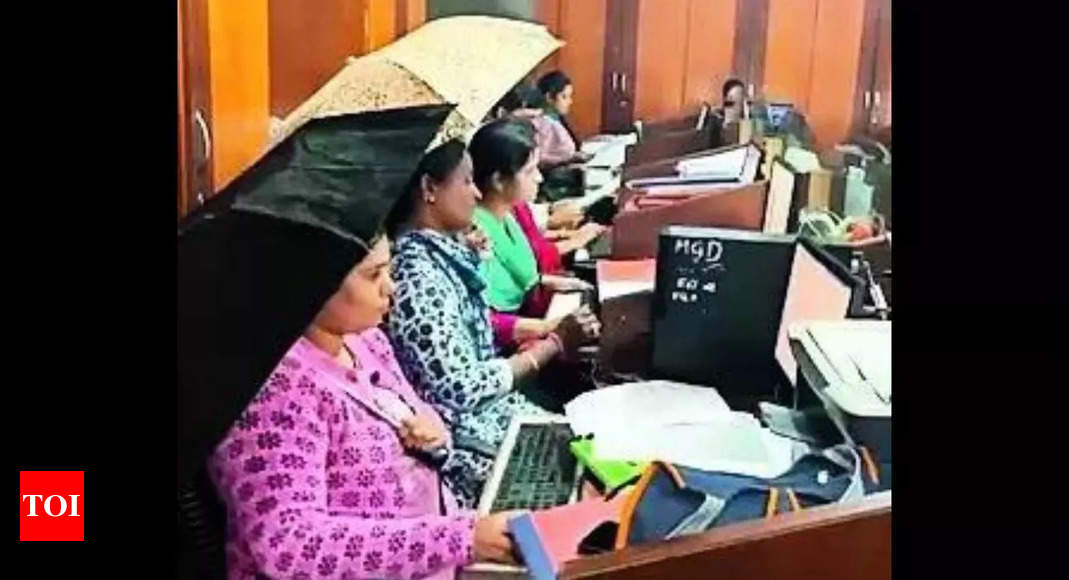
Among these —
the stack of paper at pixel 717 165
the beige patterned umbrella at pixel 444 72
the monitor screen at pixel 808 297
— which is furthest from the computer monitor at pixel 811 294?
the beige patterned umbrella at pixel 444 72

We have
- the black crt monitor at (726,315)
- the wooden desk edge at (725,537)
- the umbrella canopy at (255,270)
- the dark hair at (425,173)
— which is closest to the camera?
the wooden desk edge at (725,537)

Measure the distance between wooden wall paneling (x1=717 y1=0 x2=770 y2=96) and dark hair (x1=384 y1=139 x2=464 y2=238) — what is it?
34 cm

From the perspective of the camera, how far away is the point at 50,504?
1.21 m

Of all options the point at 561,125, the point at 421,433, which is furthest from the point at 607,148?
the point at 421,433

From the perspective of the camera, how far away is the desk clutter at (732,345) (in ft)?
4.61

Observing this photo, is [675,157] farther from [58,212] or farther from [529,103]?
[58,212]

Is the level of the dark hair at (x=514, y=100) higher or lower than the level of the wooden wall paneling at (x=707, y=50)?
lower

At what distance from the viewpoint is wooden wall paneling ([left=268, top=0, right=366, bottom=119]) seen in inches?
52.8

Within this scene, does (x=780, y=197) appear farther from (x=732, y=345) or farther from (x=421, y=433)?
(x=421, y=433)

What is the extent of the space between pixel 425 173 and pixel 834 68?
1.62 feet

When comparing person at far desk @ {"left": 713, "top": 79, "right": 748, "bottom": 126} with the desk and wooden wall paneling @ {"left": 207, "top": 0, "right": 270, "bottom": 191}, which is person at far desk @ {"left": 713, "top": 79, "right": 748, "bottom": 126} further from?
wooden wall paneling @ {"left": 207, "top": 0, "right": 270, "bottom": 191}

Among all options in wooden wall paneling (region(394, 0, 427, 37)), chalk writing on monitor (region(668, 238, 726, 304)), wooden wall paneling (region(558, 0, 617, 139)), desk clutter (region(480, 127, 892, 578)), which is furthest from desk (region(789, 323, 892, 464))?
wooden wall paneling (region(394, 0, 427, 37))

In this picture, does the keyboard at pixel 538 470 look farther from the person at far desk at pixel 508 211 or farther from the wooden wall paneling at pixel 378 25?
the wooden wall paneling at pixel 378 25
